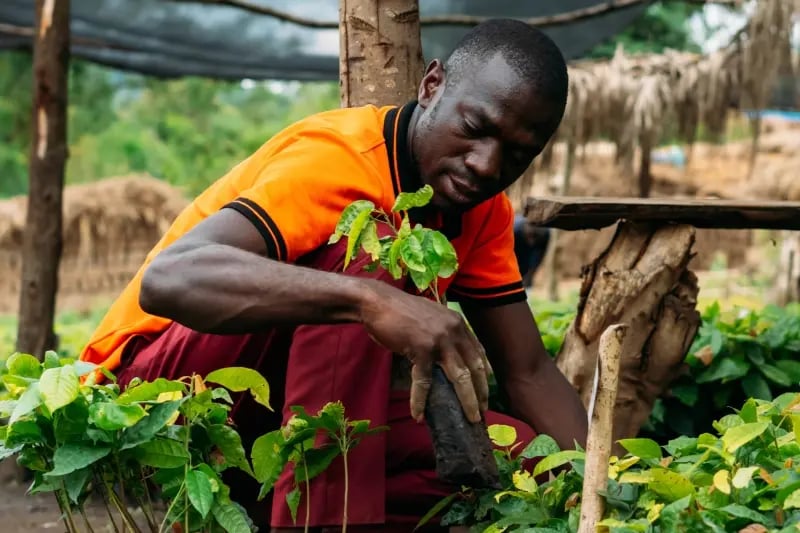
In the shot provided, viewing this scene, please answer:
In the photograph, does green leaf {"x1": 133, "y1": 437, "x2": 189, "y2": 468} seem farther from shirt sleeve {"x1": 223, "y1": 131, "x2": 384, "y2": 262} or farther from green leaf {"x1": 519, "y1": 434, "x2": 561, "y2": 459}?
green leaf {"x1": 519, "y1": 434, "x2": 561, "y2": 459}

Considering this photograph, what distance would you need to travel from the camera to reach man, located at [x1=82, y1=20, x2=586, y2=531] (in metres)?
1.99

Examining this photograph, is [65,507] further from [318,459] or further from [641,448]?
[641,448]

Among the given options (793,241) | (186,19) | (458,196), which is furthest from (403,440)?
(793,241)

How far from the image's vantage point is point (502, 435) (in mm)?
2152

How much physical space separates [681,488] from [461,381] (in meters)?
0.40

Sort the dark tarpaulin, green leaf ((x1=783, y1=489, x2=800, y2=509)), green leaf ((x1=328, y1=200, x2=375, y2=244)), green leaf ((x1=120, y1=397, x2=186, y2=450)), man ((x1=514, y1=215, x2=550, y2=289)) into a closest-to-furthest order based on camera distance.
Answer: green leaf ((x1=783, y1=489, x2=800, y2=509)) < green leaf ((x1=120, y1=397, x2=186, y2=450)) < green leaf ((x1=328, y1=200, x2=375, y2=244)) < the dark tarpaulin < man ((x1=514, y1=215, x2=550, y2=289))

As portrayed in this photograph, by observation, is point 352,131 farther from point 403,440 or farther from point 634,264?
point 634,264

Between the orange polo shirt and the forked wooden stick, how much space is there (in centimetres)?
75

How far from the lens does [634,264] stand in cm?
297

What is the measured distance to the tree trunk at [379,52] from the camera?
3146mm

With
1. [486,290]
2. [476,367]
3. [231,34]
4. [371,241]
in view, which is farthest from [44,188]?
[476,367]

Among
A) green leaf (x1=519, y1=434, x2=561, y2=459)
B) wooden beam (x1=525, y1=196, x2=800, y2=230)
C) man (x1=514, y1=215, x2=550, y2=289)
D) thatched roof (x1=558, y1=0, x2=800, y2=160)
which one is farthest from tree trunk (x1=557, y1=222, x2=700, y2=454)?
thatched roof (x1=558, y1=0, x2=800, y2=160)

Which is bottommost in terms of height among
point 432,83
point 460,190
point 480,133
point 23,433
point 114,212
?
point 114,212

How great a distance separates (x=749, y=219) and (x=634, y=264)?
0.32 meters
